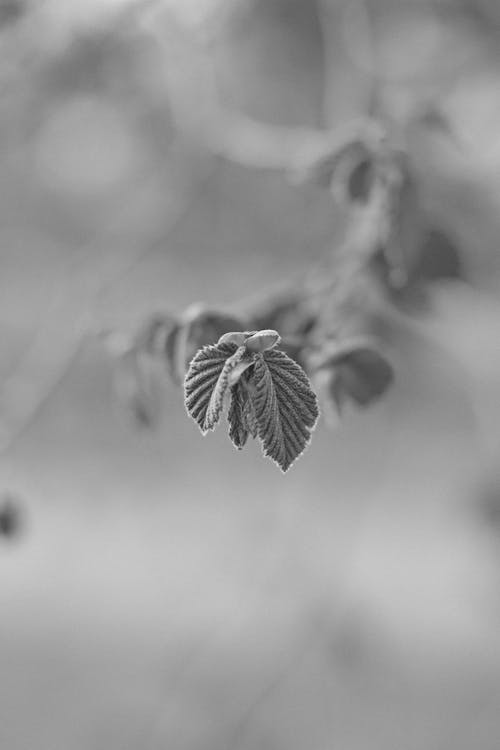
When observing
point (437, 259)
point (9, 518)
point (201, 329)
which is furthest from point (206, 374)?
point (9, 518)

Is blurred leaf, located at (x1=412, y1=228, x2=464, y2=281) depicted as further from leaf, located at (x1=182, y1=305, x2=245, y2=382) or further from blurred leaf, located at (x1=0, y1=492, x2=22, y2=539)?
blurred leaf, located at (x1=0, y1=492, x2=22, y2=539)

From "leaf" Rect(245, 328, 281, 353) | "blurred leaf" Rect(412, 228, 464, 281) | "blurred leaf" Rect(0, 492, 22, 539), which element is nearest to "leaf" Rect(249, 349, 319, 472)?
"leaf" Rect(245, 328, 281, 353)

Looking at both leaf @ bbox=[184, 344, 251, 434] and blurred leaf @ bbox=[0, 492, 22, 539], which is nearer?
leaf @ bbox=[184, 344, 251, 434]

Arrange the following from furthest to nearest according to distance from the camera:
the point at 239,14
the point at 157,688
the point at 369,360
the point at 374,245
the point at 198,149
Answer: the point at 157,688 < the point at 198,149 < the point at 239,14 < the point at 374,245 < the point at 369,360

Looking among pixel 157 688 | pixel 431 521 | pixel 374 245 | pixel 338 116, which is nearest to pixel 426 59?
pixel 338 116

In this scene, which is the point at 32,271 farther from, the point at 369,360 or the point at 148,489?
the point at 369,360

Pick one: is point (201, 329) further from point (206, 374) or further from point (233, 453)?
point (233, 453)
